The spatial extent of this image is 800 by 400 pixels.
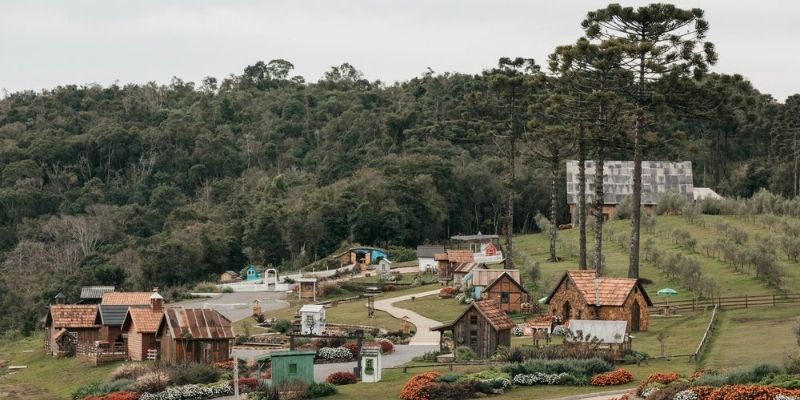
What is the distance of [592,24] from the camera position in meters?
61.9

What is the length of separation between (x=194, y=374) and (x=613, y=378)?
1679 centimetres

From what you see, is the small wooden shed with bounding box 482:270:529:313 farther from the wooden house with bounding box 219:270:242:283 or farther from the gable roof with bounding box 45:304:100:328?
the wooden house with bounding box 219:270:242:283

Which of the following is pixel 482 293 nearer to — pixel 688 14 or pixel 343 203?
pixel 688 14

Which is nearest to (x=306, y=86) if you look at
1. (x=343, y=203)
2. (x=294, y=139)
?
(x=294, y=139)

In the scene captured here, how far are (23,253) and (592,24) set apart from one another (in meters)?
62.8

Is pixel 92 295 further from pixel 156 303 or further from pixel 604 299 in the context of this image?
pixel 604 299

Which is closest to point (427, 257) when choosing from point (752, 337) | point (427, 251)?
point (427, 251)

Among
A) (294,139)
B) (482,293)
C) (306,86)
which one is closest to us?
(482,293)

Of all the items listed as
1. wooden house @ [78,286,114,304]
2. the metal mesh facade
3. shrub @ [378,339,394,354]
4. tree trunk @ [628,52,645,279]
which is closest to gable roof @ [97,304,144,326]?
wooden house @ [78,286,114,304]

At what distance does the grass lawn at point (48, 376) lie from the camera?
170 feet

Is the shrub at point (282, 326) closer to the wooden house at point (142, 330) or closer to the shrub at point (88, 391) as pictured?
the wooden house at point (142, 330)

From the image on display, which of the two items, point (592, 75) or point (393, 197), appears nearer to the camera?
point (592, 75)

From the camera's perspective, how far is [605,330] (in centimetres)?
4628

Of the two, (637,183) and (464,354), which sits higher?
(637,183)
